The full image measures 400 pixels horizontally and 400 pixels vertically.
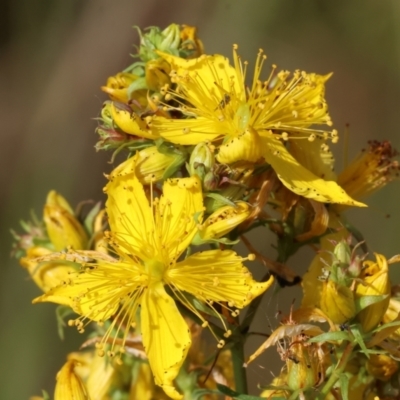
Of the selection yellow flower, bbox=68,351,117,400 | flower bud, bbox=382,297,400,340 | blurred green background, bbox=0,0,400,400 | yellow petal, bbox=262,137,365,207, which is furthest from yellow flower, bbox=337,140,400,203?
blurred green background, bbox=0,0,400,400

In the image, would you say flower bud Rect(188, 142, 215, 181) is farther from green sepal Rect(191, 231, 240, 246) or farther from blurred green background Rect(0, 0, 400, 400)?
blurred green background Rect(0, 0, 400, 400)

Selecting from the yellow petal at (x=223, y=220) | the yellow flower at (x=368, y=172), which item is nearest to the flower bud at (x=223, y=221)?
the yellow petal at (x=223, y=220)

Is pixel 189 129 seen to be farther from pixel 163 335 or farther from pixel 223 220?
pixel 163 335

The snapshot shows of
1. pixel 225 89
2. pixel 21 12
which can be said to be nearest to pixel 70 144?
pixel 21 12

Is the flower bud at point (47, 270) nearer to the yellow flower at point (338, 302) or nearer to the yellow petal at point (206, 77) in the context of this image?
the yellow petal at point (206, 77)

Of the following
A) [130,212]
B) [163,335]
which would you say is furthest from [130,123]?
[163,335]
